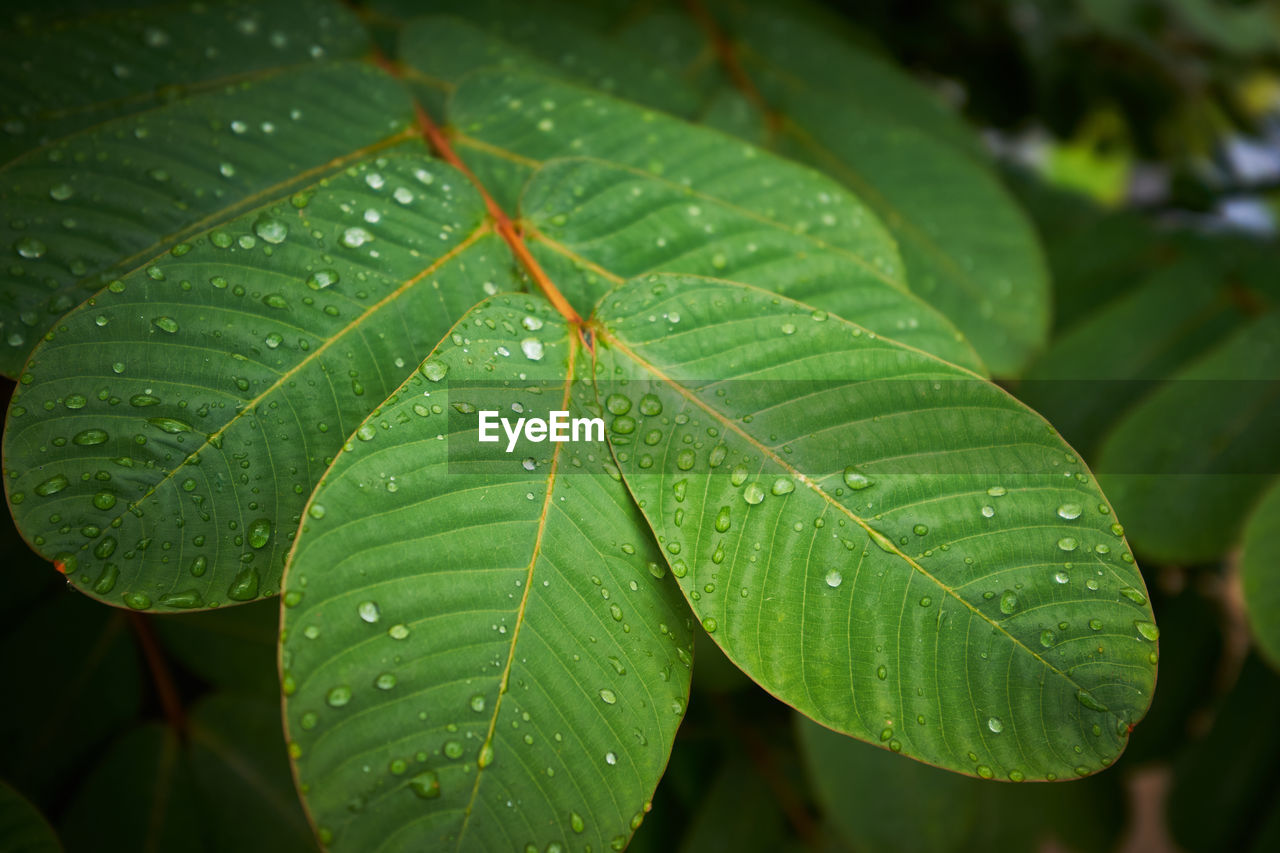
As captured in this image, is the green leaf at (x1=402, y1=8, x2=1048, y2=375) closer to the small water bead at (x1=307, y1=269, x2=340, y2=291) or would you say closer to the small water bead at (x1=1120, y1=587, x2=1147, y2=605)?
the small water bead at (x1=307, y1=269, x2=340, y2=291)

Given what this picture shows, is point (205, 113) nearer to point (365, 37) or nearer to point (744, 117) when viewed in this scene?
point (365, 37)

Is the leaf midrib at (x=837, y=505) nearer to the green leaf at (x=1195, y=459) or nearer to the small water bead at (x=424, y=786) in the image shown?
the small water bead at (x=424, y=786)

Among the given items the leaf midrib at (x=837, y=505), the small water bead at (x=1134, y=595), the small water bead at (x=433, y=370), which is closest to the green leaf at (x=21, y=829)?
the small water bead at (x=433, y=370)

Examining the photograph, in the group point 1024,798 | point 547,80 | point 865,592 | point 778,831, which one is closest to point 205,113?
point 547,80

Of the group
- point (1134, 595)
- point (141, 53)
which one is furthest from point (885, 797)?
point (141, 53)

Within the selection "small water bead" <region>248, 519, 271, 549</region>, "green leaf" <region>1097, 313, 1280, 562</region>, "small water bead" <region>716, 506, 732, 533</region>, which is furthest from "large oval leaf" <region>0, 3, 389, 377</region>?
"green leaf" <region>1097, 313, 1280, 562</region>

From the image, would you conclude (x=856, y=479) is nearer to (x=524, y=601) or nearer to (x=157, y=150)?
(x=524, y=601)

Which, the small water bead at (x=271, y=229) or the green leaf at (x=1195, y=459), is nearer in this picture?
the small water bead at (x=271, y=229)
